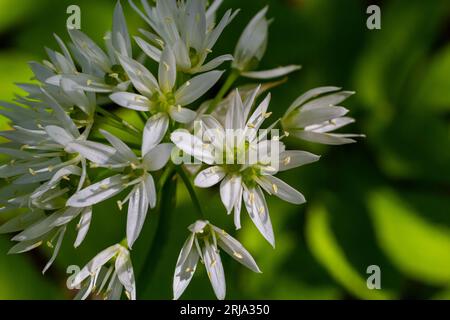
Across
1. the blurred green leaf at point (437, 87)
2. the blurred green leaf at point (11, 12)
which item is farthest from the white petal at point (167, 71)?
the blurred green leaf at point (437, 87)

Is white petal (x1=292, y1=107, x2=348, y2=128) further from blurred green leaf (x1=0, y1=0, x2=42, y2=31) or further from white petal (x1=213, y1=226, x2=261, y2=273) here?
blurred green leaf (x1=0, y1=0, x2=42, y2=31)

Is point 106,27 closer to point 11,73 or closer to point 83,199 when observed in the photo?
point 11,73

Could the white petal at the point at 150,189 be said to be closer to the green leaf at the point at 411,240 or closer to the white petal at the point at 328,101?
the white petal at the point at 328,101

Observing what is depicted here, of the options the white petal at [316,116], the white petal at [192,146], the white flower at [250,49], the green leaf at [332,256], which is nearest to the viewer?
the white petal at [192,146]

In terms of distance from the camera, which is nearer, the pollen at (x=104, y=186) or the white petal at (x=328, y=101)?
the pollen at (x=104, y=186)

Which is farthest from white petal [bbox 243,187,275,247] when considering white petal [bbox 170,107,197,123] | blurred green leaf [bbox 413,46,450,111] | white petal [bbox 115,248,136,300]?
blurred green leaf [bbox 413,46,450,111]

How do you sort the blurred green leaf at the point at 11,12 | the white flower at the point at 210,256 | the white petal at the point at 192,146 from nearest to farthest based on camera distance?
the white petal at the point at 192,146, the white flower at the point at 210,256, the blurred green leaf at the point at 11,12

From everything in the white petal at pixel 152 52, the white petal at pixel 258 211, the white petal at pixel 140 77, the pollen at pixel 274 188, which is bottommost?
the white petal at pixel 258 211
